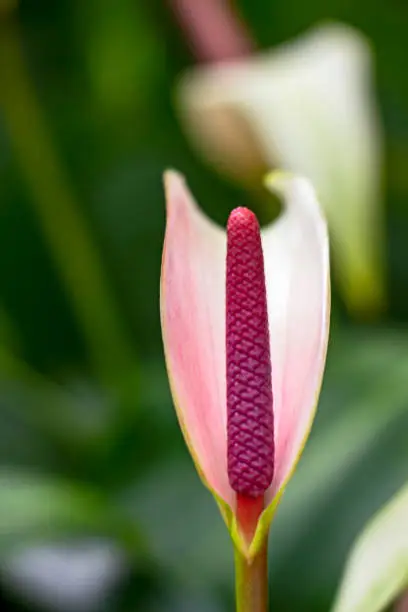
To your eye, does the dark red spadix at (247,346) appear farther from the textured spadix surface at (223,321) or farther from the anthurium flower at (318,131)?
the anthurium flower at (318,131)

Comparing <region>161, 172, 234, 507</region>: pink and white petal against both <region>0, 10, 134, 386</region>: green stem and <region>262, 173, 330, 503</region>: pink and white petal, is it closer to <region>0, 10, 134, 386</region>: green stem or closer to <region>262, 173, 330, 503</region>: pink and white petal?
<region>262, 173, 330, 503</region>: pink and white petal

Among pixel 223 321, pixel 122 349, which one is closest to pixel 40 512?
pixel 223 321

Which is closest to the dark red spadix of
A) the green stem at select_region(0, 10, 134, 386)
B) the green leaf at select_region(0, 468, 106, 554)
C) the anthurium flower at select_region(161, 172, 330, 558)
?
the anthurium flower at select_region(161, 172, 330, 558)

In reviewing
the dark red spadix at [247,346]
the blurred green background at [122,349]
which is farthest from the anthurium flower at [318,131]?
the dark red spadix at [247,346]

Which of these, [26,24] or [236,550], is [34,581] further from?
[26,24]

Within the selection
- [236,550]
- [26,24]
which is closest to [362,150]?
[236,550]

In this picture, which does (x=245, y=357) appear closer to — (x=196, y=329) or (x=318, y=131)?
(x=196, y=329)
